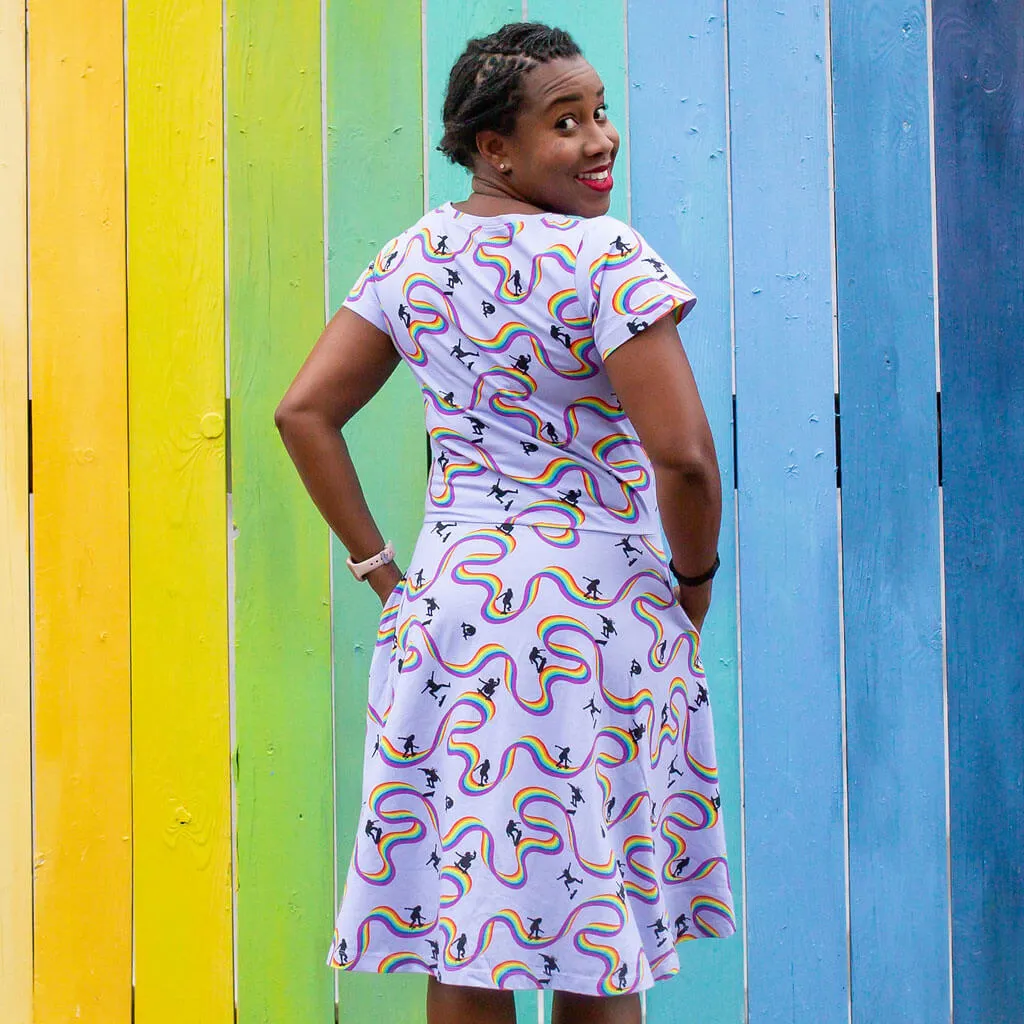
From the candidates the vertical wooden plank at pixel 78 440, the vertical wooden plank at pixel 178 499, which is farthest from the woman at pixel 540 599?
the vertical wooden plank at pixel 78 440

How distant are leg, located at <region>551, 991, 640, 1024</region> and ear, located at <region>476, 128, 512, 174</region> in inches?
50.4

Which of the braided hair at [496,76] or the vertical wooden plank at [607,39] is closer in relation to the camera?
the braided hair at [496,76]

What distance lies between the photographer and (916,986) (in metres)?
2.59

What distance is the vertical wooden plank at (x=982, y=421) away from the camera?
8.40 feet

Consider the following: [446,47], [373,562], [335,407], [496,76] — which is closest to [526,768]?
[373,562]

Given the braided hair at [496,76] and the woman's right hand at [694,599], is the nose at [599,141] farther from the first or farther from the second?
the woman's right hand at [694,599]

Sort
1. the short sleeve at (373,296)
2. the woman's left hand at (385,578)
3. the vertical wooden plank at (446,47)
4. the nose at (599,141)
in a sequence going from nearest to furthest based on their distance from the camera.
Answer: the nose at (599,141)
the short sleeve at (373,296)
the woman's left hand at (385,578)
the vertical wooden plank at (446,47)

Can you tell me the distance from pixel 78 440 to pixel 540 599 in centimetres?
122

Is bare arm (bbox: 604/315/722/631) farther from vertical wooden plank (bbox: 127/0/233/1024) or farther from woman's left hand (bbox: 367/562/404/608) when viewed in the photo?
vertical wooden plank (bbox: 127/0/233/1024)

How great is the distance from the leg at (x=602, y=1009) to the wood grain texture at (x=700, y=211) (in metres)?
0.66

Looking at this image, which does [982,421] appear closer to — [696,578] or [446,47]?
[696,578]

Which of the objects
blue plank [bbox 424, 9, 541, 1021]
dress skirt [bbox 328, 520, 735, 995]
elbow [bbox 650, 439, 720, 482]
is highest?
blue plank [bbox 424, 9, 541, 1021]

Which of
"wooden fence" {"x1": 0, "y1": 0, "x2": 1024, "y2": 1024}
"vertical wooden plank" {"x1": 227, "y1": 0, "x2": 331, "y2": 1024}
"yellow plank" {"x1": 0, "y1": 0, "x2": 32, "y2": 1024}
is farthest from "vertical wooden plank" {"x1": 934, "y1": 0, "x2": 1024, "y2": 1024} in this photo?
"yellow plank" {"x1": 0, "y1": 0, "x2": 32, "y2": 1024}

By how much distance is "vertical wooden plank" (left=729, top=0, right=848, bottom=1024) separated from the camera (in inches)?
101
